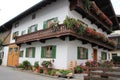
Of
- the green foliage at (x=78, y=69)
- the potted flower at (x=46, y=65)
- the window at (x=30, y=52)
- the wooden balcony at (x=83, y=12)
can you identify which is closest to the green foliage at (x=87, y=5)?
the wooden balcony at (x=83, y=12)

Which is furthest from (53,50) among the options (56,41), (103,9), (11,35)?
(11,35)

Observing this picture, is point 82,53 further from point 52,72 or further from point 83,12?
point 83,12

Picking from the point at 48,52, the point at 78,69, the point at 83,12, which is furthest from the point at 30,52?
the point at 83,12

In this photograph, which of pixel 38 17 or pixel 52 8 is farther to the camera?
pixel 38 17

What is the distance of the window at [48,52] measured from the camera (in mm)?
15359

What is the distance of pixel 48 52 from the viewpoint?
16.2 meters

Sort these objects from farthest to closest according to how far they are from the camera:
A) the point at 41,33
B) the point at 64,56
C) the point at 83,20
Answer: the point at 83,20 → the point at 41,33 → the point at 64,56

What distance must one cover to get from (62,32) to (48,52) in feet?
12.4

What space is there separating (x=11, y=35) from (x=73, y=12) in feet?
48.2

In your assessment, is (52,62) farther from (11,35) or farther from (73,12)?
(11,35)

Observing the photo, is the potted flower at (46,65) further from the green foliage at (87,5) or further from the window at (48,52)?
the green foliage at (87,5)

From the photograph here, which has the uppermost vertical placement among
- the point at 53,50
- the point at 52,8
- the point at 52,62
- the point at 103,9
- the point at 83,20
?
the point at 103,9

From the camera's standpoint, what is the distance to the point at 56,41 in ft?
50.2

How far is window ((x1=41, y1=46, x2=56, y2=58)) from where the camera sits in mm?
15359
